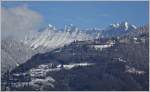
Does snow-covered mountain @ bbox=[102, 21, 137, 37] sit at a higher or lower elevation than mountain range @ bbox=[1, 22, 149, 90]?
higher

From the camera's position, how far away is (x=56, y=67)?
211ft

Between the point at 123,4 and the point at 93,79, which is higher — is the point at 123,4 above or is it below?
above

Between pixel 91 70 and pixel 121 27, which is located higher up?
pixel 121 27

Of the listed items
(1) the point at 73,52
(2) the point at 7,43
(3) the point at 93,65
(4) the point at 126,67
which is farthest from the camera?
(2) the point at 7,43

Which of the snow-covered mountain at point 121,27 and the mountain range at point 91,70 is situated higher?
the snow-covered mountain at point 121,27

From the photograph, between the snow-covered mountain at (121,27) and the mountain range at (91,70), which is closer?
the mountain range at (91,70)

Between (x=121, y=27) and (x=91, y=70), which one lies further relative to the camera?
(x=121, y=27)

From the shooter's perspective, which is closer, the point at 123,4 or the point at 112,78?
the point at 112,78

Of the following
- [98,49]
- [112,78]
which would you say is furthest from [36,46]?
[112,78]

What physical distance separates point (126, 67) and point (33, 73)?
1345cm

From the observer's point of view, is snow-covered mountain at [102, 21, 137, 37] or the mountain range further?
snow-covered mountain at [102, 21, 137, 37]

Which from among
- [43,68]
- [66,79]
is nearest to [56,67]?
[43,68]

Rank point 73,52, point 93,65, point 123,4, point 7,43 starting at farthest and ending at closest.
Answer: point 7,43 → point 73,52 → point 123,4 → point 93,65

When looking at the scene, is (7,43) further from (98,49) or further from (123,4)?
(123,4)
